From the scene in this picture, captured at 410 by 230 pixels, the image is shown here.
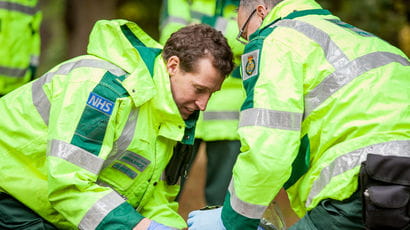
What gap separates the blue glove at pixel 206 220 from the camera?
3.09 metres

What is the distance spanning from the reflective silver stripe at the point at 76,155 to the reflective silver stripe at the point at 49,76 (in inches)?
11.0

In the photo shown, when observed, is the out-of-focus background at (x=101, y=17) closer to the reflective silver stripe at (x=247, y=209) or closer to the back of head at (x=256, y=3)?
the back of head at (x=256, y=3)

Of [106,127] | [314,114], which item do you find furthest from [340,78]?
[106,127]

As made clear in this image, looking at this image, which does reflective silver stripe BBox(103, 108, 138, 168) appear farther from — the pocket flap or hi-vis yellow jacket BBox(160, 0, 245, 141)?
hi-vis yellow jacket BBox(160, 0, 245, 141)

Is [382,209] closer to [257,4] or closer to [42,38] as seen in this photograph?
[257,4]

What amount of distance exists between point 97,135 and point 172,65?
22.3 inches

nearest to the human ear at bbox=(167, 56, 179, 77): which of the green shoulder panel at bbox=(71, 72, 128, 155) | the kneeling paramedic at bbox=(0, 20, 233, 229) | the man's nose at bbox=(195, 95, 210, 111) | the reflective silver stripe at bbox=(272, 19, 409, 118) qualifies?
the kneeling paramedic at bbox=(0, 20, 233, 229)

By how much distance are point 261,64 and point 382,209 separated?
31.5 inches

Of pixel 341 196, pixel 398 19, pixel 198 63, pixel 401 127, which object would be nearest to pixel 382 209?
pixel 341 196

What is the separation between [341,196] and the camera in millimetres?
2693

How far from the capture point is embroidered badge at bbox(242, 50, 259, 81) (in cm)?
286

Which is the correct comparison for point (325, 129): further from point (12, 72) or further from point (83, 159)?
point (12, 72)

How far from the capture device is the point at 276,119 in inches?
108

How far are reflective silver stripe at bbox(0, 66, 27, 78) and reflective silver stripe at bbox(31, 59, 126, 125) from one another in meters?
1.82
